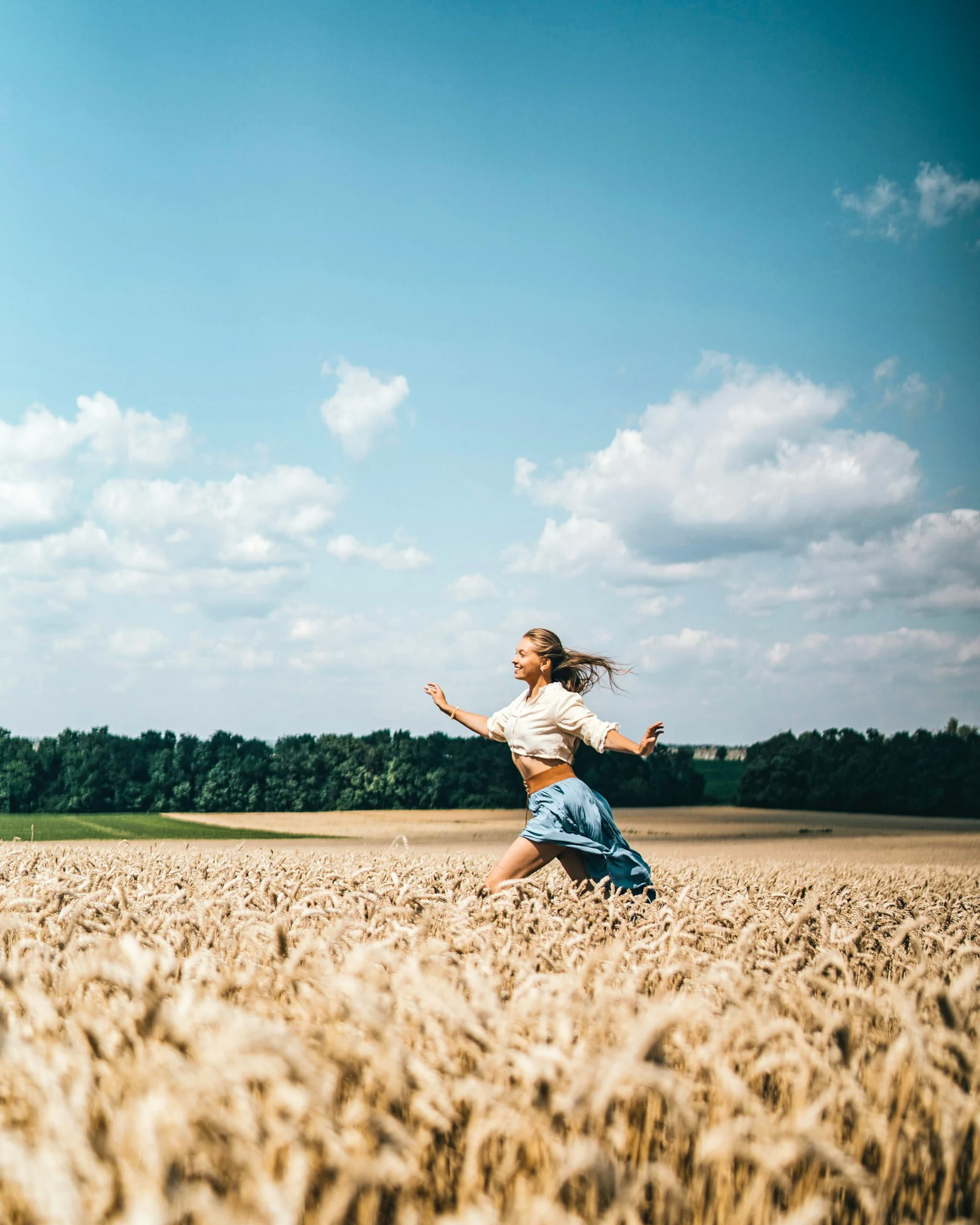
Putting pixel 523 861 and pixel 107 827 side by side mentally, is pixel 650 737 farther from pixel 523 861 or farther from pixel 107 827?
pixel 107 827

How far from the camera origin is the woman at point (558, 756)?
21.4 feet

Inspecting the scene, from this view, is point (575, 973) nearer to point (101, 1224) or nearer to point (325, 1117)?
point (325, 1117)

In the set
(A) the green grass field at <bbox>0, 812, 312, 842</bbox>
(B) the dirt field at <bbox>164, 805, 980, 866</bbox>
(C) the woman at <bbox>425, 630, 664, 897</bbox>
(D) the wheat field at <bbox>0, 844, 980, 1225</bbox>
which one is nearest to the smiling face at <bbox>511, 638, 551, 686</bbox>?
(C) the woman at <bbox>425, 630, 664, 897</bbox>

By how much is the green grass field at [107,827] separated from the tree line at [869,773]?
2575 centimetres

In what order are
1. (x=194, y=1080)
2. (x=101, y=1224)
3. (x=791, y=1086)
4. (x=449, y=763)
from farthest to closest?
(x=449, y=763)
(x=791, y=1086)
(x=194, y=1080)
(x=101, y=1224)

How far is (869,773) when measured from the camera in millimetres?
39656

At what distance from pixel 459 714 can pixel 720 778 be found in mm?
42140

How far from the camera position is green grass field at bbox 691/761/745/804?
4422 cm

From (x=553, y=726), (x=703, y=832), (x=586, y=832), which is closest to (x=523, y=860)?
(x=586, y=832)

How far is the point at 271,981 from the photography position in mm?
3105

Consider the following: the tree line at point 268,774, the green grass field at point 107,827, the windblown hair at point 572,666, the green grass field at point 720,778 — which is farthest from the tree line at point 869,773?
the windblown hair at point 572,666

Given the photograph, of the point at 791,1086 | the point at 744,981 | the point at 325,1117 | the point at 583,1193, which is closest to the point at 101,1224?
the point at 325,1117

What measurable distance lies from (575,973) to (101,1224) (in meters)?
1.64

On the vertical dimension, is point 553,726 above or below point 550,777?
above
